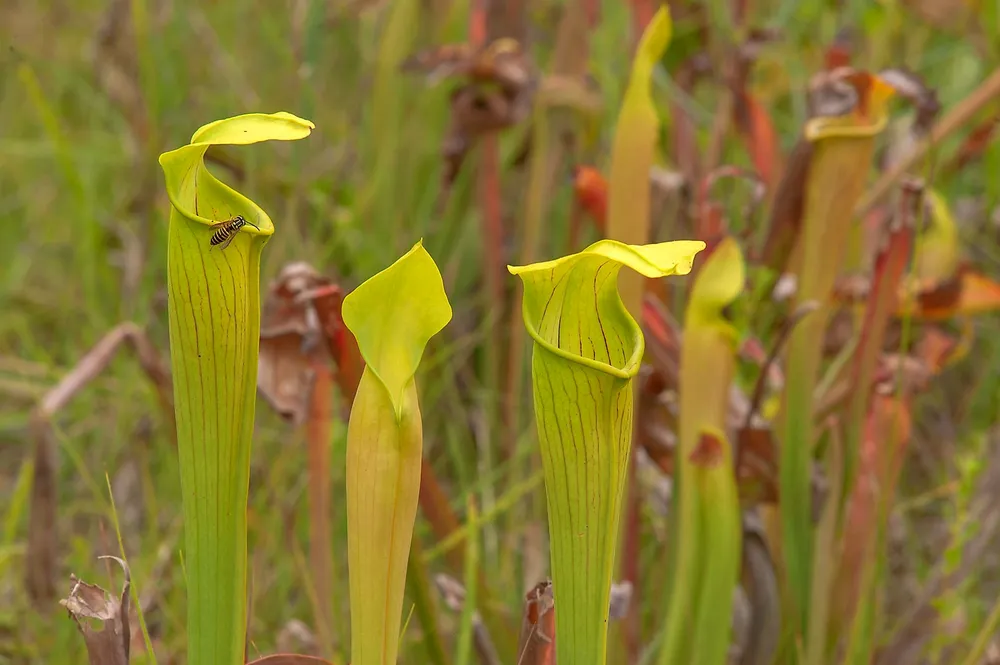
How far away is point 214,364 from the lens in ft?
1.92

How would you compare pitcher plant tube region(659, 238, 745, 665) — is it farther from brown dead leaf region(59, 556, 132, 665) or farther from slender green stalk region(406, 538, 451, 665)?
brown dead leaf region(59, 556, 132, 665)

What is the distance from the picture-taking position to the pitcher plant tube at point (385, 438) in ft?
1.87

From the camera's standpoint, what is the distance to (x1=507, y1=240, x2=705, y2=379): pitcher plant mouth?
53 centimetres

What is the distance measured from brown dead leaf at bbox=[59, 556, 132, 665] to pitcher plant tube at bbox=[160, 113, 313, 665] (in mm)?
69

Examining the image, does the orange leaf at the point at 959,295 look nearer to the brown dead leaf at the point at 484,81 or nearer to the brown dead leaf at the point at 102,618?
the brown dead leaf at the point at 484,81

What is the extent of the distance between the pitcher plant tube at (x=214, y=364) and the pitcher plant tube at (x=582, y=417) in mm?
164

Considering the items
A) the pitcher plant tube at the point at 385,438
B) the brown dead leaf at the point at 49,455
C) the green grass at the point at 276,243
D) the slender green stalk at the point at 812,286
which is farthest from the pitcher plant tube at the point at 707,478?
the brown dead leaf at the point at 49,455

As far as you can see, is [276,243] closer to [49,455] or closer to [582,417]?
[49,455]

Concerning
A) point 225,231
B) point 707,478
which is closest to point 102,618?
point 225,231

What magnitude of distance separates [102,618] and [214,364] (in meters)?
0.20

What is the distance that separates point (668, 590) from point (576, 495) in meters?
0.62

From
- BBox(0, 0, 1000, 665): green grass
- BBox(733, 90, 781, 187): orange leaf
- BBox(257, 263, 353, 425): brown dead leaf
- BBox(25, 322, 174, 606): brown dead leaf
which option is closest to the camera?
BBox(257, 263, 353, 425): brown dead leaf

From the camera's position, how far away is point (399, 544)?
2.02ft

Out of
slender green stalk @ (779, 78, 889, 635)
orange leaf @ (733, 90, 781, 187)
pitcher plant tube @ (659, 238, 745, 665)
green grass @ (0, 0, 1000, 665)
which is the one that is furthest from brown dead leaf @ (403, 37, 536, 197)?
pitcher plant tube @ (659, 238, 745, 665)
